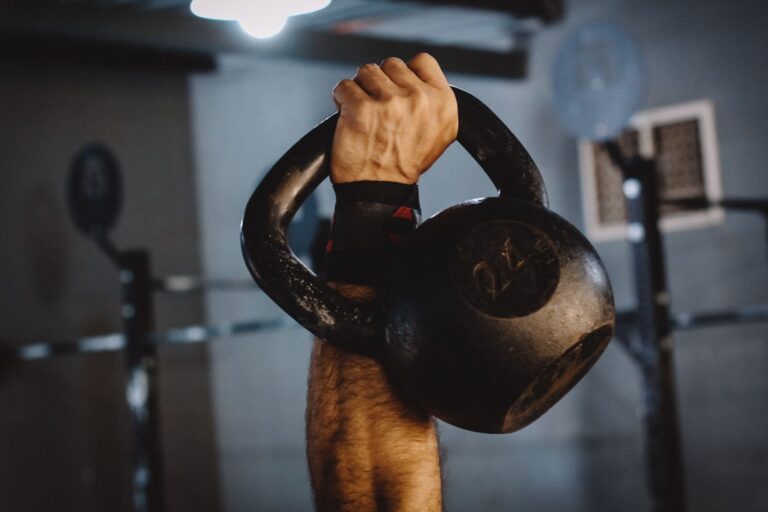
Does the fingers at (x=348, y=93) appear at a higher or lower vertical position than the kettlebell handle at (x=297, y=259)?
higher

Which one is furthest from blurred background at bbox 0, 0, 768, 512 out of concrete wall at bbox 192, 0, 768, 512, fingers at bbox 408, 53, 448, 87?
fingers at bbox 408, 53, 448, 87

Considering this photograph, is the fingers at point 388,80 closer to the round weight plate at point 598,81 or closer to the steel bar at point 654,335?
the steel bar at point 654,335

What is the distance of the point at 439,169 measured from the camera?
5.39 meters

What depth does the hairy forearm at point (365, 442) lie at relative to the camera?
18.8 inches

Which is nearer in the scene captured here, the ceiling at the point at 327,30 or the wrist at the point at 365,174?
the wrist at the point at 365,174

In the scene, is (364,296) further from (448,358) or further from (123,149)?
(123,149)

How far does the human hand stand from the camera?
0.49 meters

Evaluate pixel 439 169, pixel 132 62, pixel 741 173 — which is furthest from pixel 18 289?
pixel 741 173

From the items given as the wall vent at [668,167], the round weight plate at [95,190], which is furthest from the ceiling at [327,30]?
the wall vent at [668,167]

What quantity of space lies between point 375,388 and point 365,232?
9 cm

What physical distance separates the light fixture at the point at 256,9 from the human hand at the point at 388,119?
1076 mm

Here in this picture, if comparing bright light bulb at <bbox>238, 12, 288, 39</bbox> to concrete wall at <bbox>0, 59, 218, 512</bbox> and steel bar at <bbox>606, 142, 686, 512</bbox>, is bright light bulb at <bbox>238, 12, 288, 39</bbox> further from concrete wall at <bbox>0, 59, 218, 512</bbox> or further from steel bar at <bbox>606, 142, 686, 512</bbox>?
concrete wall at <bbox>0, 59, 218, 512</bbox>

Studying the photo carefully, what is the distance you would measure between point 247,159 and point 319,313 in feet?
19.1

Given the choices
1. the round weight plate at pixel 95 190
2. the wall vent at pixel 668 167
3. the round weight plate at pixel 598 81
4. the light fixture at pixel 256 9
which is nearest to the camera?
the light fixture at pixel 256 9
